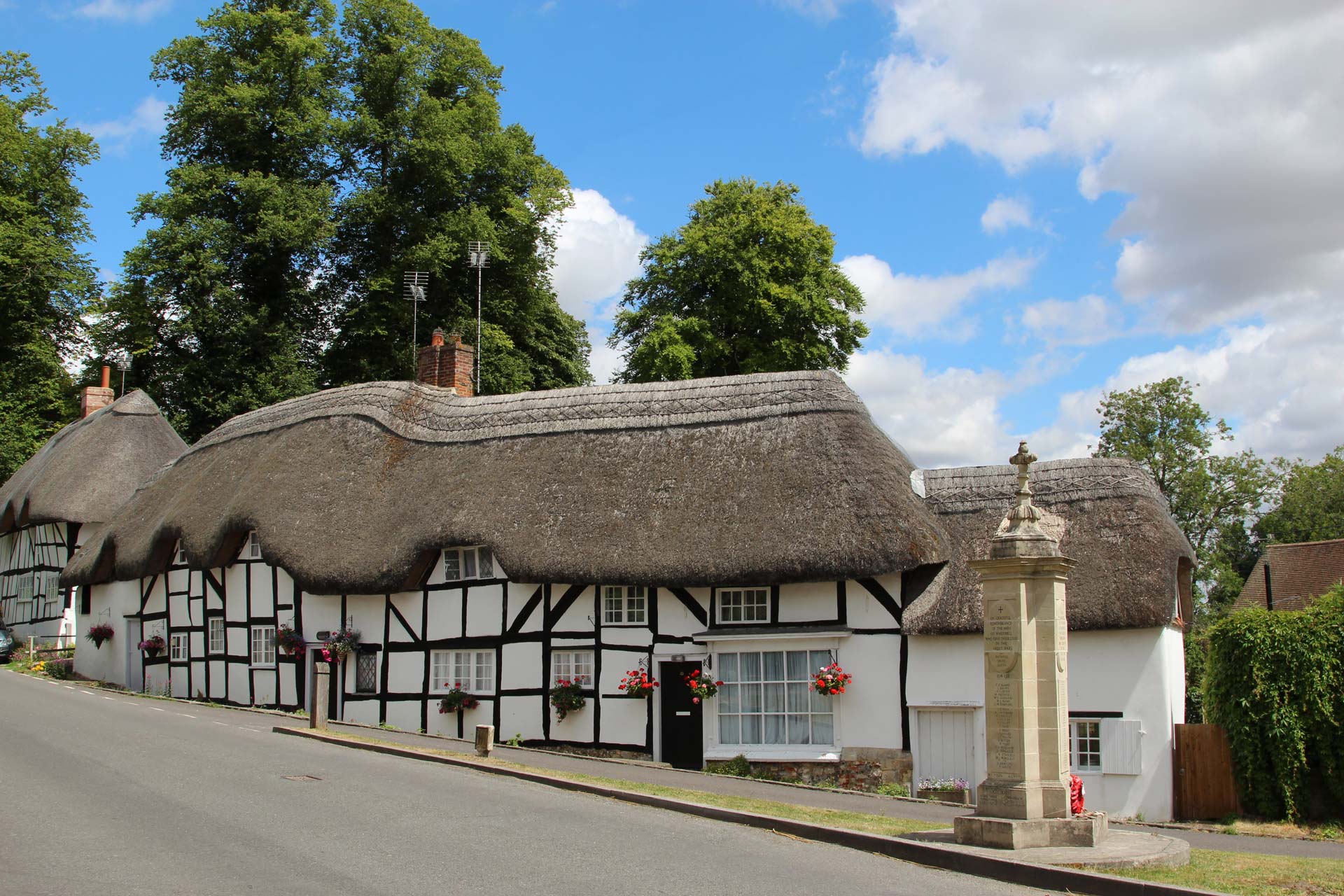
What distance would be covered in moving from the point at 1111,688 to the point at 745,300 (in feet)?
64.4

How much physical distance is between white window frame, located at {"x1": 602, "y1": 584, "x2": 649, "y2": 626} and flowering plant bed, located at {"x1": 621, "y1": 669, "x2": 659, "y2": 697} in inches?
37.6

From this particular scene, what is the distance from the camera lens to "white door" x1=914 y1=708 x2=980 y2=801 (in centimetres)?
1909

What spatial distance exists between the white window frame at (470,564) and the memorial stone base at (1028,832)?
41.7 feet

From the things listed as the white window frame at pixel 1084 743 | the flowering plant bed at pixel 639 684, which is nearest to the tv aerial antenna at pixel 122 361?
the flowering plant bed at pixel 639 684

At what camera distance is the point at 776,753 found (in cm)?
1978

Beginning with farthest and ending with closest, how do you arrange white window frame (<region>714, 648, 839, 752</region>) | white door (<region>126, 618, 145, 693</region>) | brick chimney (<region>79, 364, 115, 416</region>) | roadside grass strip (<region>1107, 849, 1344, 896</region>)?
brick chimney (<region>79, 364, 115, 416</region>) → white door (<region>126, 618, 145, 693</region>) → white window frame (<region>714, 648, 839, 752</region>) → roadside grass strip (<region>1107, 849, 1344, 896</region>)

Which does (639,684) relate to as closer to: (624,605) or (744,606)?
(624,605)

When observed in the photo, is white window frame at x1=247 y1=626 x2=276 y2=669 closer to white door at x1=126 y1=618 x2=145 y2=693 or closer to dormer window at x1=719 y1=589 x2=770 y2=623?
white door at x1=126 y1=618 x2=145 y2=693

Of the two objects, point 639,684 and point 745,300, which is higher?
point 745,300

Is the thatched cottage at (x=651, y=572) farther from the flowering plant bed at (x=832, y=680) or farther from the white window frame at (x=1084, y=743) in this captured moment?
the flowering plant bed at (x=832, y=680)

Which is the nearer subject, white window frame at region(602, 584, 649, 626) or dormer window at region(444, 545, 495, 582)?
white window frame at region(602, 584, 649, 626)

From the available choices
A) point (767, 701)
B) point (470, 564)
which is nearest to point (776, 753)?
point (767, 701)

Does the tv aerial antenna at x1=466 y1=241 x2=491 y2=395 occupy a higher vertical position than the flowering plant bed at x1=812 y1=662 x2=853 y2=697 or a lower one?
higher

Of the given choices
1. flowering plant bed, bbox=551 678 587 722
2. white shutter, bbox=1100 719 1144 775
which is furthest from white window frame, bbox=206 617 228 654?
white shutter, bbox=1100 719 1144 775
